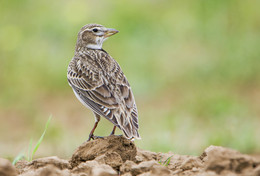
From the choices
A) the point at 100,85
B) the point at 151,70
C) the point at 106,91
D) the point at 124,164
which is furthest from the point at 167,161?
the point at 151,70

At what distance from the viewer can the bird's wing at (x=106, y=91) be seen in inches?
207

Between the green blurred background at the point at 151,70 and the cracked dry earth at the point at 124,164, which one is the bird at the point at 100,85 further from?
the green blurred background at the point at 151,70

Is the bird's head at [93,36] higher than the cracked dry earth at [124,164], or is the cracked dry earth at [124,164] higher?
the bird's head at [93,36]

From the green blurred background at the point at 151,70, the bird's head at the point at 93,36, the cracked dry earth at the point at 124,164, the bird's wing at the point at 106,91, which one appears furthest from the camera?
the green blurred background at the point at 151,70

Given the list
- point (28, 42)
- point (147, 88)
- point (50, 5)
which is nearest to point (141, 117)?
point (147, 88)

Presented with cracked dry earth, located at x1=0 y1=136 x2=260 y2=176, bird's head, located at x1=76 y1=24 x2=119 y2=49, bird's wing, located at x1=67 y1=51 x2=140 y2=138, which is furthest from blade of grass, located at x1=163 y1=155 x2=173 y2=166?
bird's head, located at x1=76 y1=24 x2=119 y2=49

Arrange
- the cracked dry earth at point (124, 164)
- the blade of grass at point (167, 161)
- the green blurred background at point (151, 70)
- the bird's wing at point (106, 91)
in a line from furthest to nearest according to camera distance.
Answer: the green blurred background at point (151, 70), the bird's wing at point (106, 91), the blade of grass at point (167, 161), the cracked dry earth at point (124, 164)

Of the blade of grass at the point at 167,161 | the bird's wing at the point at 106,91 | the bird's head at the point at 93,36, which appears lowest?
the blade of grass at the point at 167,161

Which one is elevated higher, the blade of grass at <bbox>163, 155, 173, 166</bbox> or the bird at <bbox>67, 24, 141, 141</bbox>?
the bird at <bbox>67, 24, 141, 141</bbox>

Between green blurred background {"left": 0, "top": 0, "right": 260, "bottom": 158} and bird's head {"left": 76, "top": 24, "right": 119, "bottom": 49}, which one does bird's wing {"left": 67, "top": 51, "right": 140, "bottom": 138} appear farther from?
green blurred background {"left": 0, "top": 0, "right": 260, "bottom": 158}

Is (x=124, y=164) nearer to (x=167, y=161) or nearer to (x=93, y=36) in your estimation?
(x=167, y=161)

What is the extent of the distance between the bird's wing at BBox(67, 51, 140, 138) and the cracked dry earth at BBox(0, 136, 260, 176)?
0.78 ft

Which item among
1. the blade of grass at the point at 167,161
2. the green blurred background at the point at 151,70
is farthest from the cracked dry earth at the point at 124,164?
the green blurred background at the point at 151,70

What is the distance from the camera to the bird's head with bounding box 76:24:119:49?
6.63 m
